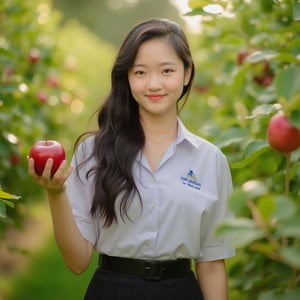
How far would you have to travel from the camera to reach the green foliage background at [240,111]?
1415mm

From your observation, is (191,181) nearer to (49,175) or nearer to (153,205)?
(153,205)

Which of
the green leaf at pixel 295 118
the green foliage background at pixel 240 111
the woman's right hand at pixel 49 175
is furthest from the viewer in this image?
the woman's right hand at pixel 49 175

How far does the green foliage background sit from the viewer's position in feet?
4.64

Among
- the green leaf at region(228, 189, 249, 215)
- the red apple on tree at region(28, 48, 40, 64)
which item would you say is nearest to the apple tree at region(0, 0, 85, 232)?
the red apple on tree at region(28, 48, 40, 64)

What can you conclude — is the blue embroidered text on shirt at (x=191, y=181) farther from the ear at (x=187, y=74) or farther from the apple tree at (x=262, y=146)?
the ear at (x=187, y=74)

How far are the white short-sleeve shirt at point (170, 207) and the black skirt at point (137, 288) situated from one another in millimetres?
77

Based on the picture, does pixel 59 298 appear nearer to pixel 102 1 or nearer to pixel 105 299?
pixel 105 299

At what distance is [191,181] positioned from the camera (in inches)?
93.1

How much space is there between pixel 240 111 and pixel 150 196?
2.59 ft

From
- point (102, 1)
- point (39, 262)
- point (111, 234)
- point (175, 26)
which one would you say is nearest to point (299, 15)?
point (175, 26)


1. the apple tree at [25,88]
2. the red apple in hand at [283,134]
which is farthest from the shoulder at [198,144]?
the apple tree at [25,88]

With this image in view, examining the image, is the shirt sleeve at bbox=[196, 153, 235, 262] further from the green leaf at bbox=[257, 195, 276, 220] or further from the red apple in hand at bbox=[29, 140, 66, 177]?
the green leaf at bbox=[257, 195, 276, 220]

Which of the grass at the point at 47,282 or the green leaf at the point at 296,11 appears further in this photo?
the grass at the point at 47,282

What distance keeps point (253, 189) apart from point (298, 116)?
11.7 inches
